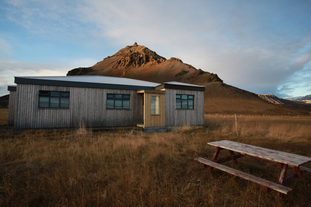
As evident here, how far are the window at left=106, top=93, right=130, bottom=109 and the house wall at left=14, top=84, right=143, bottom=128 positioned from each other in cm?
23

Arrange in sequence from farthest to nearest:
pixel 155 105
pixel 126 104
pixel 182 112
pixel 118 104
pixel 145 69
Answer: pixel 145 69
pixel 182 112
pixel 126 104
pixel 118 104
pixel 155 105

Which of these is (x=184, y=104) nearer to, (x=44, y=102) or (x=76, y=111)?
(x=76, y=111)

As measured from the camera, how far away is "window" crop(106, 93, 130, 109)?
12406 mm

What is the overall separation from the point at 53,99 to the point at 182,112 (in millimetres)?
8595

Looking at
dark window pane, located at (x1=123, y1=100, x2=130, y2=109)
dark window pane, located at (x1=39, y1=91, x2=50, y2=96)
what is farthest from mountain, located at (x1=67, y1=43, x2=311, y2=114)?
dark window pane, located at (x1=39, y1=91, x2=50, y2=96)

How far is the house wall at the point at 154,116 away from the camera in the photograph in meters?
11.4

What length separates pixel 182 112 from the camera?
517 inches

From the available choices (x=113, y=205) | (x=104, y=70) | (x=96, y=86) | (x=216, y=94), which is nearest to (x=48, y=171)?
(x=113, y=205)

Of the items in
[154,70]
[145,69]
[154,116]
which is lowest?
[154,116]

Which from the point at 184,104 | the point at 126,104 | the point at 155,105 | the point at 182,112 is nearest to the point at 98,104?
the point at 126,104

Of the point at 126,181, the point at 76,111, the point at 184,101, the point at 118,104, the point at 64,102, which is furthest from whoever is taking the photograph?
the point at 184,101

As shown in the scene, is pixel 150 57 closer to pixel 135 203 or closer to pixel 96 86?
pixel 96 86

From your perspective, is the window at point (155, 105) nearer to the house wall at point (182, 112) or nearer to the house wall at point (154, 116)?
the house wall at point (154, 116)

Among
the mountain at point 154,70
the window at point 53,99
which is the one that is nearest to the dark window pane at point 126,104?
the window at point 53,99
